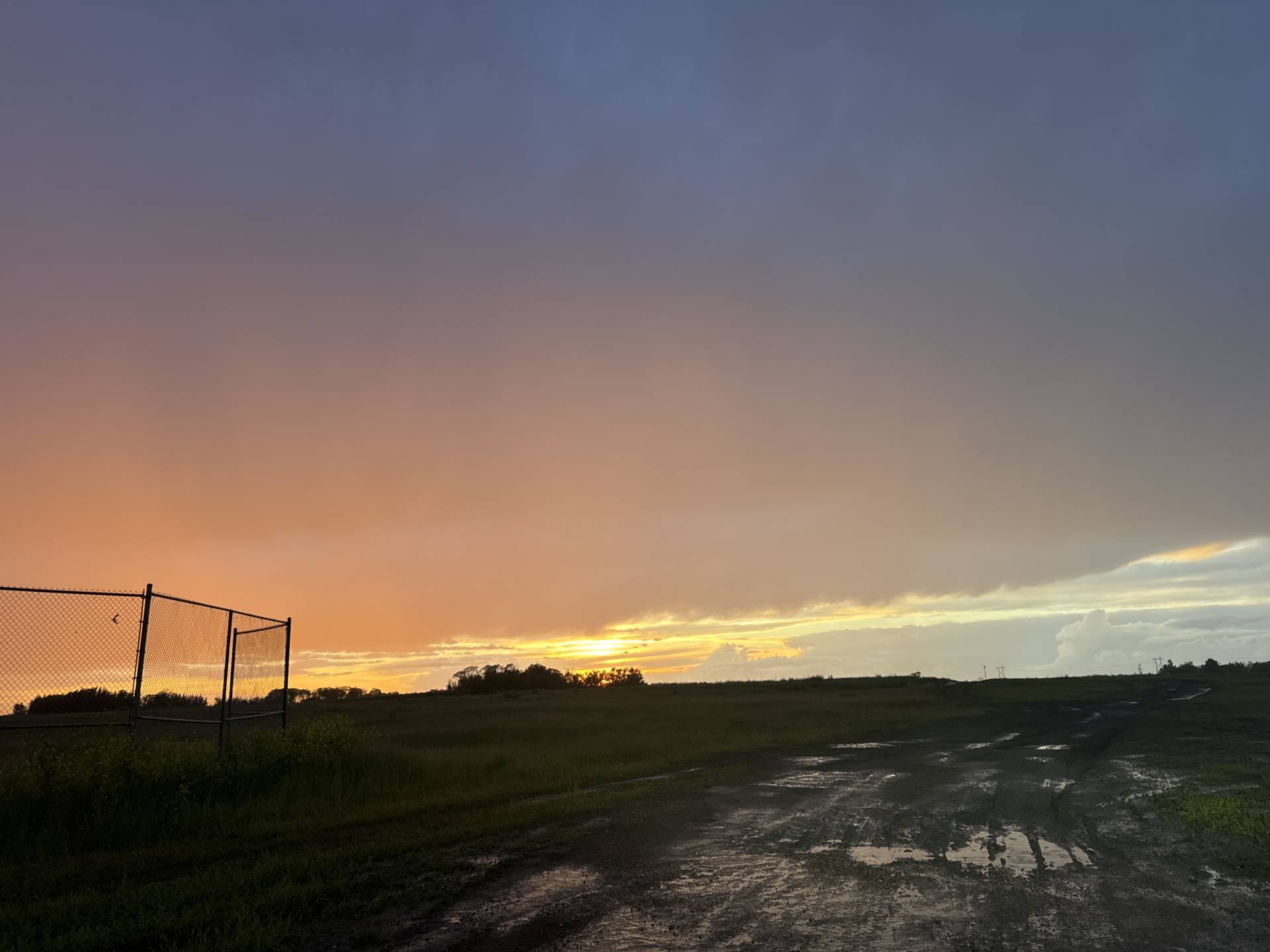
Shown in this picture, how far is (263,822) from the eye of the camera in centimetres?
1172

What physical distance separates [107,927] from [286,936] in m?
1.69

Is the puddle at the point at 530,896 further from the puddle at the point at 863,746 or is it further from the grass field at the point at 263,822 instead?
the puddle at the point at 863,746

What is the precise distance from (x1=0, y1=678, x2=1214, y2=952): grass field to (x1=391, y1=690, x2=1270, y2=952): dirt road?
4.47 ft

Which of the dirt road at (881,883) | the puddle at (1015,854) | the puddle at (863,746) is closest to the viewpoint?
the dirt road at (881,883)

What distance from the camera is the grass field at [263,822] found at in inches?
289

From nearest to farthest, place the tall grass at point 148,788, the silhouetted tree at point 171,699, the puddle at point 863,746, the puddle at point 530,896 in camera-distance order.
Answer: the puddle at point 530,896 → the tall grass at point 148,788 → the silhouetted tree at point 171,699 → the puddle at point 863,746

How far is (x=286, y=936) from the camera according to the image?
670 centimetres

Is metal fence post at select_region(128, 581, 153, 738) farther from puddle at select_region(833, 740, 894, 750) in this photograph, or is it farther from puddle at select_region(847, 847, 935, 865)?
puddle at select_region(833, 740, 894, 750)

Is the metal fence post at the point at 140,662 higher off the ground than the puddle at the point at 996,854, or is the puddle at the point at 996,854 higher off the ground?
the metal fence post at the point at 140,662

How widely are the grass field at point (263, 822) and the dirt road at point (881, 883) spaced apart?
53.6 inches

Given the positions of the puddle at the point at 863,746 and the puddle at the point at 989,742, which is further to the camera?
the puddle at the point at 863,746

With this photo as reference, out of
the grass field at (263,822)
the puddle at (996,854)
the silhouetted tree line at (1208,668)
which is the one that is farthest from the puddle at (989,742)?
the silhouetted tree line at (1208,668)

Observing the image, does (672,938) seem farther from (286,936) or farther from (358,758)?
(358,758)

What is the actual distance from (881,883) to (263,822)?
355 inches
